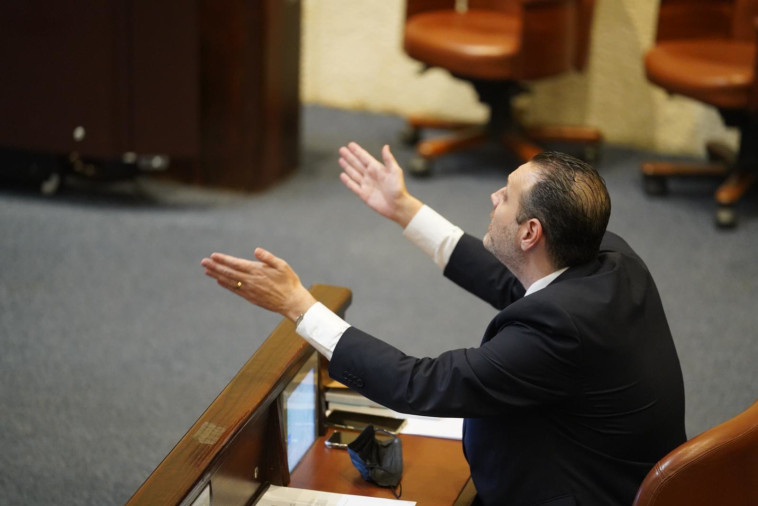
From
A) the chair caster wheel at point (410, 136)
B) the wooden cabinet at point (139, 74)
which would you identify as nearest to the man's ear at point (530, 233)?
the wooden cabinet at point (139, 74)

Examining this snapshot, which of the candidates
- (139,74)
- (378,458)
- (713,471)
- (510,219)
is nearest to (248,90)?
(139,74)

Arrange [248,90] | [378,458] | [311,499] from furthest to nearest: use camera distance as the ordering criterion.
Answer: [248,90] < [378,458] < [311,499]

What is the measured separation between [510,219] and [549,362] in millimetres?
265

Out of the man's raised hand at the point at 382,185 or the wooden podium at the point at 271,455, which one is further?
the man's raised hand at the point at 382,185

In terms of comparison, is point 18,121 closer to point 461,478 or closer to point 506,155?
point 506,155

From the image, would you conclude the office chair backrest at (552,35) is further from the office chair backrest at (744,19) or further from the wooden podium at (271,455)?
the wooden podium at (271,455)

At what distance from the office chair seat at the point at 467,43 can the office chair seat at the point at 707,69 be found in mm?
588

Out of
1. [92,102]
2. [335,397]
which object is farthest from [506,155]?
[335,397]

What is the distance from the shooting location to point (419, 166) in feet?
15.2

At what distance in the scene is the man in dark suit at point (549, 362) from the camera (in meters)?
1.68

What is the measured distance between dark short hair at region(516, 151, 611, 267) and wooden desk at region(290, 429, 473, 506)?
49 cm

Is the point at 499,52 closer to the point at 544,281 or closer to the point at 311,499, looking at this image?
the point at 544,281

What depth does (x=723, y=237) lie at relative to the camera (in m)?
4.20

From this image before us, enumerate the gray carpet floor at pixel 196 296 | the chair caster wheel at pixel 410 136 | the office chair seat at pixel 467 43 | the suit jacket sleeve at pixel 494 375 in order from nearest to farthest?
the suit jacket sleeve at pixel 494 375 → the gray carpet floor at pixel 196 296 → the office chair seat at pixel 467 43 → the chair caster wheel at pixel 410 136
